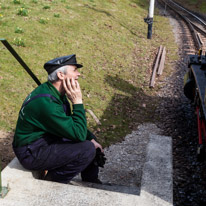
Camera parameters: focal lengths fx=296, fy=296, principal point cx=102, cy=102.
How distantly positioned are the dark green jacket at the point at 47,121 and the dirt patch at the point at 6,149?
79.9 inches

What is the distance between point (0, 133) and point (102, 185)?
282cm

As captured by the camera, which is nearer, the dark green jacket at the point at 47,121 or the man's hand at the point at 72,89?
the dark green jacket at the point at 47,121

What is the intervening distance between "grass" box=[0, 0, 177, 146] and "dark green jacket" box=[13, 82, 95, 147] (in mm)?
3112

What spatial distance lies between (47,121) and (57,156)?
0.46m

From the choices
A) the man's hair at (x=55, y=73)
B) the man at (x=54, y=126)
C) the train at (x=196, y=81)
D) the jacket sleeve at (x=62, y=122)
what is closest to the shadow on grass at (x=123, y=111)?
the train at (x=196, y=81)

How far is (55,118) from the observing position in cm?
326

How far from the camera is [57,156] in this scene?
11.4 ft

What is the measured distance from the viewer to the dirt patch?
17.6 ft

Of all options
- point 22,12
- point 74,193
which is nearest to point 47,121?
point 74,193

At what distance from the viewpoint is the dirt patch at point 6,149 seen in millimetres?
5367

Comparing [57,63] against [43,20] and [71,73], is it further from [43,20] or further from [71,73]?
[43,20]

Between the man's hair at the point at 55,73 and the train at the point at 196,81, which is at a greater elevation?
the man's hair at the point at 55,73

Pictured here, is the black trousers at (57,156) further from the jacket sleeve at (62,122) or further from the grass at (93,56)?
the grass at (93,56)

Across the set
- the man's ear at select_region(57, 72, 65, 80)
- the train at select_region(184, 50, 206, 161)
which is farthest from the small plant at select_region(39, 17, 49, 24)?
the man's ear at select_region(57, 72, 65, 80)
